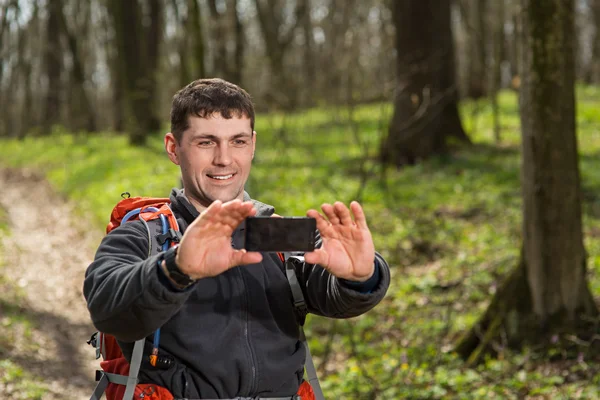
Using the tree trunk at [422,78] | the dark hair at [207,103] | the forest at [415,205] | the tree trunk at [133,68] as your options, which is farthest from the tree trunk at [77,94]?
the dark hair at [207,103]

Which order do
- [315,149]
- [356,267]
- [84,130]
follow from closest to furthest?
[356,267] → [315,149] → [84,130]

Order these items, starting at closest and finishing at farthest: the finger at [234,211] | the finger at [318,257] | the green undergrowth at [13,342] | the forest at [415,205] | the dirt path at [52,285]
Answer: the finger at [234,211], the finger at [318,257], the forest at [415,205], the green undergrowth at [13,342], the dirt path at [52,285]

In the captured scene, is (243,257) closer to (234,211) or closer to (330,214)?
(234,211)

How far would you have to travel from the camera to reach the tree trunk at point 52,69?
1112 inches

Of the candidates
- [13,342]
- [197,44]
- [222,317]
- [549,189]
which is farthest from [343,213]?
[197,44]

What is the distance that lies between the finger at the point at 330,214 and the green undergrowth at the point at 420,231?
3875mm

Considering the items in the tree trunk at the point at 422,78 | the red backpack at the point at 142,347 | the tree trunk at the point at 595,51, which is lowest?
the red backpack at the point at 142,347

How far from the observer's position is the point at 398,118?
13258 mm

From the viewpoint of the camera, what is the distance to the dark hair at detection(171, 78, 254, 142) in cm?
272

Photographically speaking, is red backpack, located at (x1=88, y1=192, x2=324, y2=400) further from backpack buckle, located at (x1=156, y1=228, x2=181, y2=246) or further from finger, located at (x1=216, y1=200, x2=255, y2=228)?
finger, located at (x1=216, y1=200, x2=255, y2=228)

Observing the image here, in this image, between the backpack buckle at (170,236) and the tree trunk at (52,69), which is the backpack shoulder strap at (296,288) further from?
the tree trunk at (52,69)

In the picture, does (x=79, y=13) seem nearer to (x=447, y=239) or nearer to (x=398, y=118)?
(x=398, y=118)

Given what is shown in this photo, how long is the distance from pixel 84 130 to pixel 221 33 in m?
7.42

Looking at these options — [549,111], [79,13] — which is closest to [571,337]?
[549,111]
